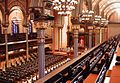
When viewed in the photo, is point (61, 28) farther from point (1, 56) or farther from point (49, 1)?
point (49, 1)

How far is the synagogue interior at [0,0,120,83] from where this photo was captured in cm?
778

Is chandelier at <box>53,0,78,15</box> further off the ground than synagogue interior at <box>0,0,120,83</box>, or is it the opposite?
chandelier at <box>53,0,78,15</box>

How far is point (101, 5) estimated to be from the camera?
44.1 m

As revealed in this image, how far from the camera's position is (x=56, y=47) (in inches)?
1409

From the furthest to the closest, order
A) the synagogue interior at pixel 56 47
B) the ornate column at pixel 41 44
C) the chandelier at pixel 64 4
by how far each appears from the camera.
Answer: the chandelier at pixel 64 4, the ornate column at pixel 41 44, the synagogue interior at pixel 56 47

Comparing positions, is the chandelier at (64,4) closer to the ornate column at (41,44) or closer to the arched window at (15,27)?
the ornate column at (41,44)

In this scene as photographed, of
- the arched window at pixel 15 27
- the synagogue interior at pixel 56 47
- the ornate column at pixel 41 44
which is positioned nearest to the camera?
the synagogue interior at pixel 56 47

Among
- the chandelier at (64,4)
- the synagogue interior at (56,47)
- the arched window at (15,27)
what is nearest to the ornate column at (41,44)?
the synagogue interior at (56,47)

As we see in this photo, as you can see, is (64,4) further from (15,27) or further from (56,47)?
(15,27)

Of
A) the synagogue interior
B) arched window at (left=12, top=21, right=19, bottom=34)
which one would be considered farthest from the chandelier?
arched window at (left=12, top=21, right=19, bottom=34)

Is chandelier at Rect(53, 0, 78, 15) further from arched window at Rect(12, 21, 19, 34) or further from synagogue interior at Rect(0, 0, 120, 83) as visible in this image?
arched window at Rect(12, 21, 19, 34)

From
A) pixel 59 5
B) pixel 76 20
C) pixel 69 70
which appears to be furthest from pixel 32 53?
pixel 69 70

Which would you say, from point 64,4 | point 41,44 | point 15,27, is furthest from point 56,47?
point 41,44

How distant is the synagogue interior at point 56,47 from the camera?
7.78 m
